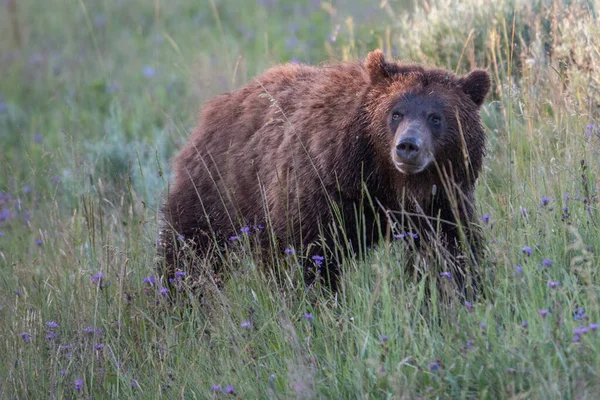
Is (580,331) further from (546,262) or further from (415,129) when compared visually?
(415,129)

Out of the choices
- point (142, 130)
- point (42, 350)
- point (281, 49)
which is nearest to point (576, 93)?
point (42, 350)

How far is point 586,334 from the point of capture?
339cm

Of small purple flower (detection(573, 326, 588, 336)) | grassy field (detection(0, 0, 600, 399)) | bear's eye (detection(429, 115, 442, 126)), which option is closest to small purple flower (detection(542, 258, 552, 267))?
grassy field (detection(0, 0, 600, 399))

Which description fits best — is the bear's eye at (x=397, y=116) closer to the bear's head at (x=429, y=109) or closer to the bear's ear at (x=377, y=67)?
the bear's head at (x=429, y=109)

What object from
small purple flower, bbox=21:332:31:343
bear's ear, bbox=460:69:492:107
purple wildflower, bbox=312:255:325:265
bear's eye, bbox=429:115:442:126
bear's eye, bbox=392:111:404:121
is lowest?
small purple flower, bbox=21:332:31:343

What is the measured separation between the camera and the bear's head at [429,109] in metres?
5.12

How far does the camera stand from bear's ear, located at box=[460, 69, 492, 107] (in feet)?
17.4

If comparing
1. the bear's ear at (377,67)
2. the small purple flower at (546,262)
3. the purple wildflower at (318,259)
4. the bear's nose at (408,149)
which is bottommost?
the purple wildflower at (318,259)

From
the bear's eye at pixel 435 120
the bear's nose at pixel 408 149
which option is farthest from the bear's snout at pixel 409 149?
the bear's eye at pixel 435 120

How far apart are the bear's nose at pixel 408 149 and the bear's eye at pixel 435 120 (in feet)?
1.17

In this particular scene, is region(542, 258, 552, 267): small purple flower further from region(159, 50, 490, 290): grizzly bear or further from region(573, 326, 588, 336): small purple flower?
region(159, 50, 490, 290): grizzly bear

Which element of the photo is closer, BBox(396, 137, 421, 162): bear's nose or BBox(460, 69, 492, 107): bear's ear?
BBox(396, 137, 421, 162): bear's nose

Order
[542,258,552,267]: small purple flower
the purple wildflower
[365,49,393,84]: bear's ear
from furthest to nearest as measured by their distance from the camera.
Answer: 1. [365,49,393,84]: bear's ear
2. the purple wildflower
3. [542,258,552,267]: small purple flower

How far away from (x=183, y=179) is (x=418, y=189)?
5.71 ft
